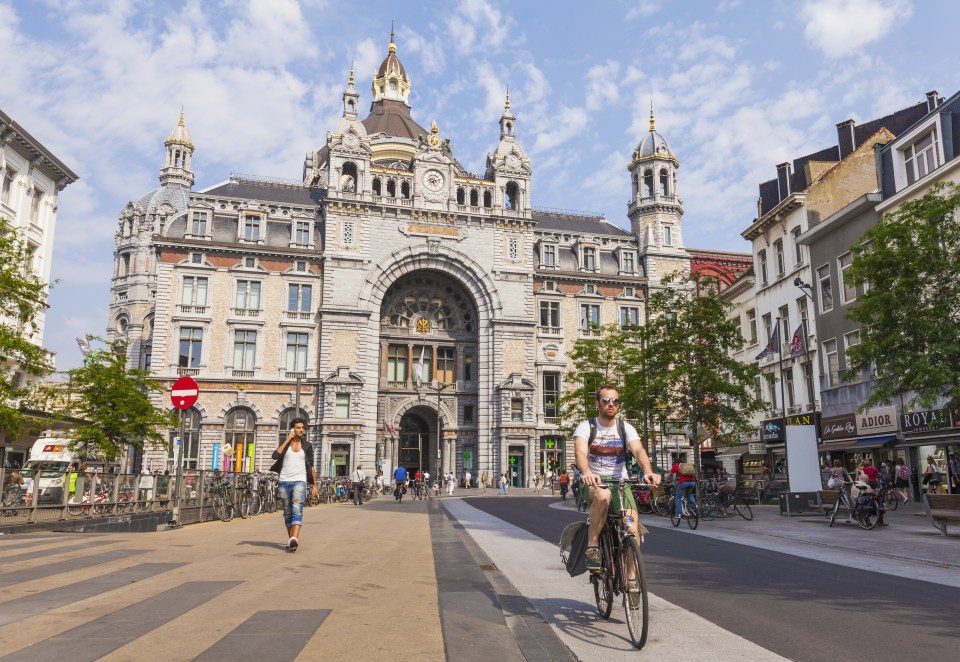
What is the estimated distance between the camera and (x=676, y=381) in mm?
27172

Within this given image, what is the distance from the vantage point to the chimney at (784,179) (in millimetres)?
36906

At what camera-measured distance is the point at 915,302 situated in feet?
56.9

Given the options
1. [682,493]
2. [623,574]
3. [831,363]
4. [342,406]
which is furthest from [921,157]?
[342,406]

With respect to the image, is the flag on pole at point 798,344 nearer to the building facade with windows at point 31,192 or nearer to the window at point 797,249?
the window at point 797,249

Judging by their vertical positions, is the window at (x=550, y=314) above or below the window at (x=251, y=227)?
below

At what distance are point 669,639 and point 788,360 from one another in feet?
108

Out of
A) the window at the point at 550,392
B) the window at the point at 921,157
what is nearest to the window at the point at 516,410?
the window at the point at 550,392

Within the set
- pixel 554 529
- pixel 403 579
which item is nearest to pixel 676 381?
pixel 554 529

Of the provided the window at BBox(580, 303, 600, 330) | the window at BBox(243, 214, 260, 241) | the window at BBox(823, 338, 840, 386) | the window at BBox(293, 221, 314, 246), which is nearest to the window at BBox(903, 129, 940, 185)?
the window at BBox(823, 338, 840, 386)

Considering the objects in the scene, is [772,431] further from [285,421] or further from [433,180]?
[433,180]

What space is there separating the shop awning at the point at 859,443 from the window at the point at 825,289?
5.64m

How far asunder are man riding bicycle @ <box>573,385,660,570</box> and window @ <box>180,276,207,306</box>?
49.8 meters

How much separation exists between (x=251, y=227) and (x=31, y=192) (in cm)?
1752

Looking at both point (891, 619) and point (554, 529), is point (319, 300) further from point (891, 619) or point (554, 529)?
point (891, 619)
